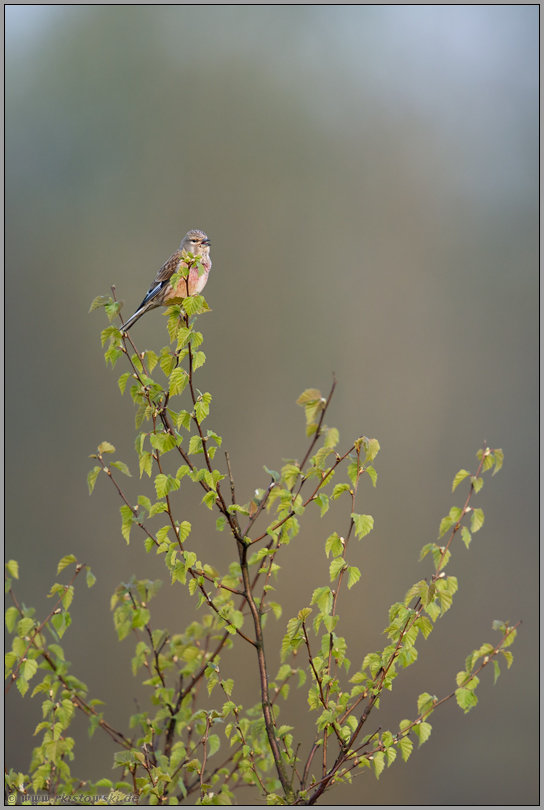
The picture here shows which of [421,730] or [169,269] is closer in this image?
[421,730]

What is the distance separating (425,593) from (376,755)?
380 mm

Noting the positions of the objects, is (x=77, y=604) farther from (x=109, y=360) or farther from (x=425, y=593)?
(x=425, y=593)

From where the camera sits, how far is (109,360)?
1.50 meters

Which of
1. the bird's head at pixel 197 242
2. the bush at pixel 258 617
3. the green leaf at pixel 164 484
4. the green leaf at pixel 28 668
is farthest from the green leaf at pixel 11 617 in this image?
the bird's head at pixel 197 242

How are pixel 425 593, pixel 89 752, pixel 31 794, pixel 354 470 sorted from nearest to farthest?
1. pixel 425 593
2. pixel 354 470
3. pixel 31 794
4. pixel 89 752

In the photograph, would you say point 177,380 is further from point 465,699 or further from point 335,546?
point 465,699

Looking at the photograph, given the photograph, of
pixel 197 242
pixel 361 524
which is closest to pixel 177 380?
pixel 361 524

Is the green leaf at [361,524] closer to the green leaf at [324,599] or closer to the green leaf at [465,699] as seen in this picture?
the green leaf at [324,599]

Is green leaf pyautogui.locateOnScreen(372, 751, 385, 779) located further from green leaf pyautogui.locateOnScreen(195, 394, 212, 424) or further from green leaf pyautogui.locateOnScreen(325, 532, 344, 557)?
green leaf pyautogui.locateOnScreen(195, 394, 212, 424)

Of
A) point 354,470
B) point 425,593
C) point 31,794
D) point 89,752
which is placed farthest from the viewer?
point 89,752

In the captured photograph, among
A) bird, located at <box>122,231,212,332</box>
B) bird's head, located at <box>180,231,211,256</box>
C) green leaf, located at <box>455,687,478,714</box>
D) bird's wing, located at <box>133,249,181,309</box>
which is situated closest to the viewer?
green leaf, located at <box>455,687,478,714</box>

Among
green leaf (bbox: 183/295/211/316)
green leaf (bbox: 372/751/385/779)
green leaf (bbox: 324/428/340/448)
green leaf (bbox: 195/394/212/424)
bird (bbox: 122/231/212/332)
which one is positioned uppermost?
bird (bbox: 122/231/212/332)

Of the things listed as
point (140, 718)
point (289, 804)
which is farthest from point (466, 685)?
point (140, 718)

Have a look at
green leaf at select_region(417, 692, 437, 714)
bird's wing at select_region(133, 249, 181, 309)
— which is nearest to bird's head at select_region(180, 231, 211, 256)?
bird's wing at select_region(133, 249, 181, 309)
